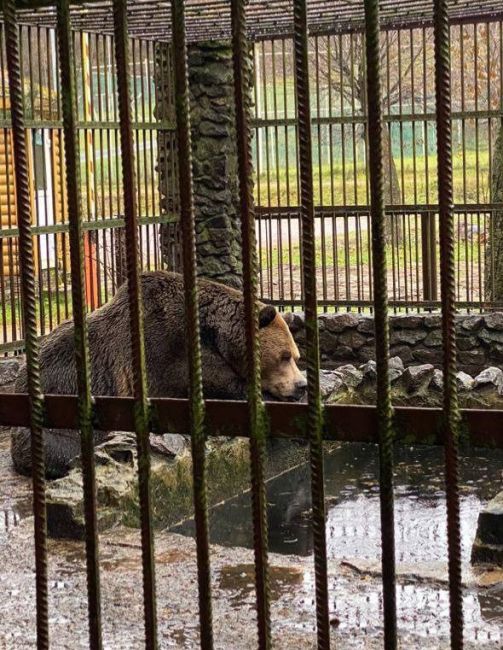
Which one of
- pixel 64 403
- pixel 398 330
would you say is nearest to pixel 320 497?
pixel 64 403

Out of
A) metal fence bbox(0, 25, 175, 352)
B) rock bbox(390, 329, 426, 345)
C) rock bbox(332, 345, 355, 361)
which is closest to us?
metal fence bbox(0, 25, 175, 352)

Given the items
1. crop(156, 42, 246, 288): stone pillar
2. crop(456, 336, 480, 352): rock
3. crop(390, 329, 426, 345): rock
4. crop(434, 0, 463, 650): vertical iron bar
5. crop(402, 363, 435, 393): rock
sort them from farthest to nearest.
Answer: crop(156, 42, 246, 288): stone pillar → crop(390, 329, 426, 345): rock → crop(456, 336, 480, 352): rock → crop(402, 363, 435, 393): rock → crop(434, 0, 463, 650): vertical iron bar

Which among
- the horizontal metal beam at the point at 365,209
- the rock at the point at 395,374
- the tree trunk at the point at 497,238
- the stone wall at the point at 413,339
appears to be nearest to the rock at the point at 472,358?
the stone wall at the point at 413,339

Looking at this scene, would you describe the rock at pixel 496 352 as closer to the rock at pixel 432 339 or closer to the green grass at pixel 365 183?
the rock at pixel 432 339

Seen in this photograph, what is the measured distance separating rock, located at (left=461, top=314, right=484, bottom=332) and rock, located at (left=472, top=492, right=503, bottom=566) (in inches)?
254

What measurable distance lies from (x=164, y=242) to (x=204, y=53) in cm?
213

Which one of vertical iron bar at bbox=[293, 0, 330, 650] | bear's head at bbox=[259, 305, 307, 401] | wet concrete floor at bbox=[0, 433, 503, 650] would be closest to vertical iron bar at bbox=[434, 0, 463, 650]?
vertical iron bar at bbox=[293, 0, 330, 650]

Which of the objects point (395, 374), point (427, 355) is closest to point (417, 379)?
point (395, 374)

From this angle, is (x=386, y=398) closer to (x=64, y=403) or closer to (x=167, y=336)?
(x=64, y=403)

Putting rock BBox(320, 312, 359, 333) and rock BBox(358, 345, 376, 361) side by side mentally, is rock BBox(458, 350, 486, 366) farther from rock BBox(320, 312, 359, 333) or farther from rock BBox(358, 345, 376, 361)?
rock BBox(320, 312, 359, 333)

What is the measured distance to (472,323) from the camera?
12453mm

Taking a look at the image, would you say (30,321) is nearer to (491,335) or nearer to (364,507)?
(364,507)

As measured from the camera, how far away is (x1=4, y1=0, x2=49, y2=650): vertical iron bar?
2898mm

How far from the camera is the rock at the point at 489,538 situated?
237 inches
